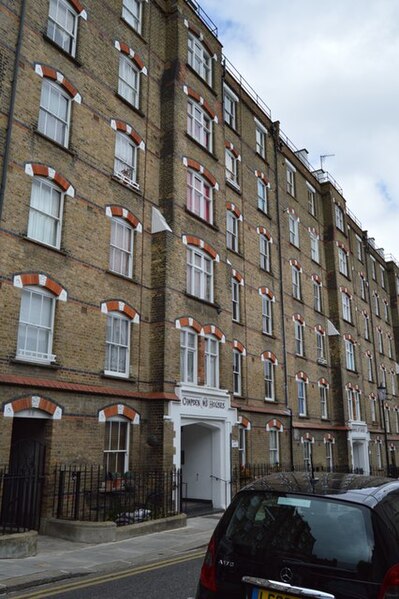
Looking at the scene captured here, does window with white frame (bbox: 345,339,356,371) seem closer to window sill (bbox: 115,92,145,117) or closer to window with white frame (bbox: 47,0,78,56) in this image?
window sill (bbox: 115,92,145,117)

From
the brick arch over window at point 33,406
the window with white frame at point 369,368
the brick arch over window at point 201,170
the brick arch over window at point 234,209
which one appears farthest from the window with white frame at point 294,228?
the brick arch over window at point 33,406

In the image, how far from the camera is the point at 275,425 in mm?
23000

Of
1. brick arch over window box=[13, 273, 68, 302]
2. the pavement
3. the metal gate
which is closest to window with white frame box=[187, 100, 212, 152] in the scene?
brick arch over window box=[13, 273, 68, 302]

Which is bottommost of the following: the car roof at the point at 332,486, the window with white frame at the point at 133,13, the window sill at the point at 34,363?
the car roof at the point at 332,486

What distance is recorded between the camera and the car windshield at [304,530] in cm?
372

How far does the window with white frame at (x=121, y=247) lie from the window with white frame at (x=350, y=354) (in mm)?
19559

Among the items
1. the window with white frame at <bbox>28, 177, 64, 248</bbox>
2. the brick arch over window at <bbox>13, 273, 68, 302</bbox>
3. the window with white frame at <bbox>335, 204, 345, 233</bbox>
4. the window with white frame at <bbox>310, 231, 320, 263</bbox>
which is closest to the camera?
the brick arch over window at <bbox>13, 273, 68, 302</bbox>

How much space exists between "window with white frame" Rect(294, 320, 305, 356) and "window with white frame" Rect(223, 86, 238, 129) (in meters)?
10.6

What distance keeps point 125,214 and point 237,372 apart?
28.2 feet

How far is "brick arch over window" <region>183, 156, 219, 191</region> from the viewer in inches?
772

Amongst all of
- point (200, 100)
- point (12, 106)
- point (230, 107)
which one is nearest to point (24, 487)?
point (12, 106)

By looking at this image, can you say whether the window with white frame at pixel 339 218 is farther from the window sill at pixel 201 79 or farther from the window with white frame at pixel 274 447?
the window with white frame at pixel 274 447

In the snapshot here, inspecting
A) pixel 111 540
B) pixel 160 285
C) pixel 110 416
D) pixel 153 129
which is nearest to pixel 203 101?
pixel 153 129

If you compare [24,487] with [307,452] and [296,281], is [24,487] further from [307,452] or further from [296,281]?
[296,281]
